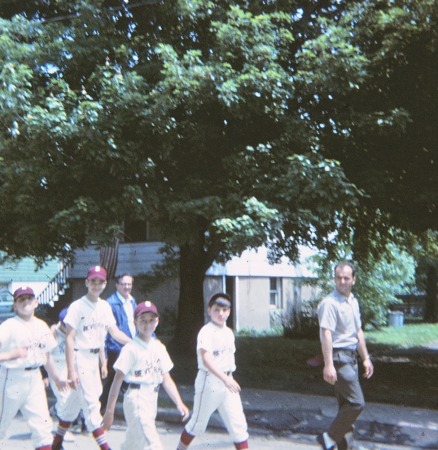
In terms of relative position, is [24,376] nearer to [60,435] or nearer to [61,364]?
[60,435]

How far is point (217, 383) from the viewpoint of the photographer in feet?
20.9

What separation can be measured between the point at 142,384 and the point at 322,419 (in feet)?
13.7

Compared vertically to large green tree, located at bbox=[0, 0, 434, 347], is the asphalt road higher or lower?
lower

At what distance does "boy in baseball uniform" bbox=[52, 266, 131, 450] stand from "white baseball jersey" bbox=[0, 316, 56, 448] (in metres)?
0.63

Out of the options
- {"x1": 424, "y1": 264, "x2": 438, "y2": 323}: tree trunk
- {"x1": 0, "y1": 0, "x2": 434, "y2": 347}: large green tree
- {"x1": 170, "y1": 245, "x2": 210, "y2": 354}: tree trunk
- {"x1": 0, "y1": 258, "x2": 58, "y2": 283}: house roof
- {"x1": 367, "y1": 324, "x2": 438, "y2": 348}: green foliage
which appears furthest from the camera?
{"x1": 424, "y1": 264, "x2": 438, "y2": 323}: tree trunk

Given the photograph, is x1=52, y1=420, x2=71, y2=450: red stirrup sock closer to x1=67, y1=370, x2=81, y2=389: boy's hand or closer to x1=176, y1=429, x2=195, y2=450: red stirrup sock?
x1=67, y1=370, x2=81, y2=389: boy's hand

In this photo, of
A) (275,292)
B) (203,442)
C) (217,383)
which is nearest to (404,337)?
(275,292)

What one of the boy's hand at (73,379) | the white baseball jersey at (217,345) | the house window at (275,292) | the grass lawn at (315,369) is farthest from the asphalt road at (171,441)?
the house window at (275,292)

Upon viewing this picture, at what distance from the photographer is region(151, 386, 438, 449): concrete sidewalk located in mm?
8375

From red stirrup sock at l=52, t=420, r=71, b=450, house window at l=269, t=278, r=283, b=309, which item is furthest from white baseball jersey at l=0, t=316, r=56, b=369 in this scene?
house window at l=269, t=278, r=283, b=309

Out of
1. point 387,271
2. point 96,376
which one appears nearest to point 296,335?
point 387,271

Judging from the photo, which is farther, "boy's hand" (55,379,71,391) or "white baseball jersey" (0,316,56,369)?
"boy's hand" (55,379,71,391)

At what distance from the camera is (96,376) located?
282 inches

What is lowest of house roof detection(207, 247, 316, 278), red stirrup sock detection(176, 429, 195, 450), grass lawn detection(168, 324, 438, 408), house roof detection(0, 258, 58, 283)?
red stirrup sock detection(176, 429, 195, 450)
